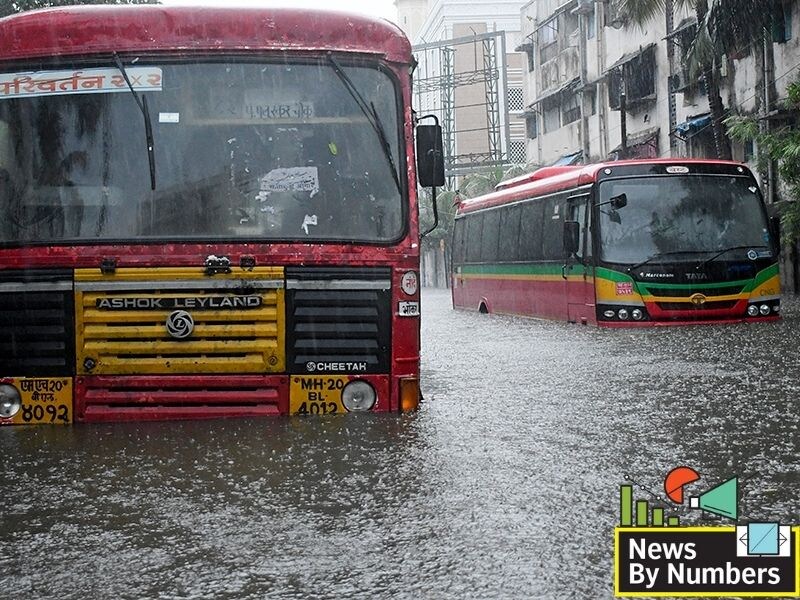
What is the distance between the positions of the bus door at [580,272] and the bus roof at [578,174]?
1.17 ft

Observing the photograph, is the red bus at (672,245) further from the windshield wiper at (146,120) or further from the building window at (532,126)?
the building window at (532,126)

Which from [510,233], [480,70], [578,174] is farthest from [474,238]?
[480,70]

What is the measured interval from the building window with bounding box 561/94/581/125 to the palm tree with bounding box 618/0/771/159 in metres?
17.7

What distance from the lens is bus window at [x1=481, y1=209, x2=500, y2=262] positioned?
25.7 m

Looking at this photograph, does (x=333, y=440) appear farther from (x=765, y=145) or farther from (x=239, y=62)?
(x=765, y=145)

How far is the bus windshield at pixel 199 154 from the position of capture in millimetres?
8195

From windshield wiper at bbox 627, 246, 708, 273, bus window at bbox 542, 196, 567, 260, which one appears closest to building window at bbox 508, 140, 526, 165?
bus window at bbox 542, 196, 567, 260

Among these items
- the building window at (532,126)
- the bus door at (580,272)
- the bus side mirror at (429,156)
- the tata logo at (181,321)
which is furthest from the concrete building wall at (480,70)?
the tata logo at (181,321)

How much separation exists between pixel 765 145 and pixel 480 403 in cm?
1604

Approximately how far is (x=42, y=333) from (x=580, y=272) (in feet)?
39.0

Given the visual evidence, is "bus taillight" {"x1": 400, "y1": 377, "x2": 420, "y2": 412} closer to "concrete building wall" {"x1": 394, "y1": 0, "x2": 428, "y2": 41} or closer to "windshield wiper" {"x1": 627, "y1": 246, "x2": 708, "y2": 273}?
"windshield wiper" {"x1": 627, "y1": 246, "x2": 708, "y2": 273}

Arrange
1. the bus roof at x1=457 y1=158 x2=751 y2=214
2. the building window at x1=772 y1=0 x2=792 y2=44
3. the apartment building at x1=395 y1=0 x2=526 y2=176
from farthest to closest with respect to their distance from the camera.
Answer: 1. the apartment building at x1=395 y1=0 x2=526 y2=176
2. the building window at x1=772 y1=0 x2=792 y2=44
3. the bus roof at x1=457 y1=158 x2=751 y2=214

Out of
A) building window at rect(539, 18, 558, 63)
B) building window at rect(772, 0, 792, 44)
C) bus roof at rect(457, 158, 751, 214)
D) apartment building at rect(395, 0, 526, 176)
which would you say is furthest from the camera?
apartment building at rect(395, 0, 526, 176)

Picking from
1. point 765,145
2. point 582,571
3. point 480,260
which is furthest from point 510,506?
point 480,260
